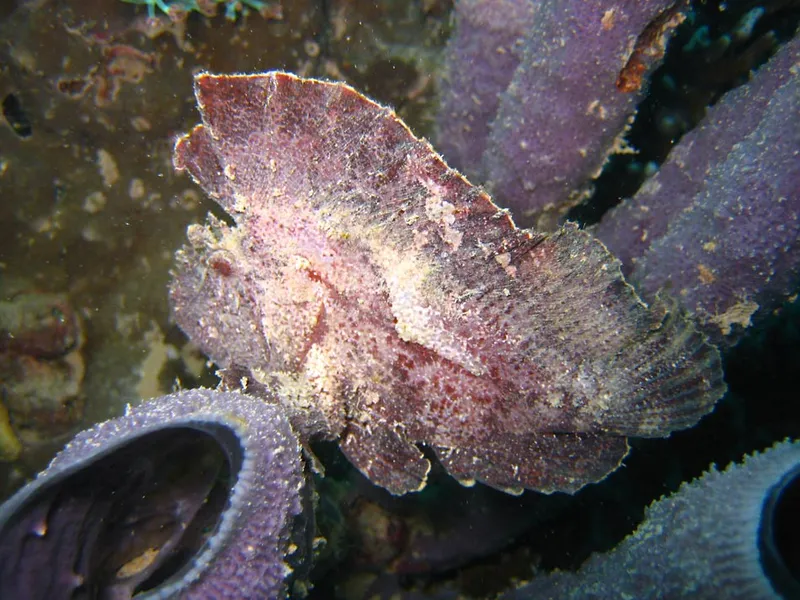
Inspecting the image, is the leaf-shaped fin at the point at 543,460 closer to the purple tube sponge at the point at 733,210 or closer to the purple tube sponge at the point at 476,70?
the purple tube sponge at the point at 733,210

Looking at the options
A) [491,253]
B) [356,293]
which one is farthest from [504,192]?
[356,293]

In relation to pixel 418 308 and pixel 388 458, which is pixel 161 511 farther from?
pixel 418 308

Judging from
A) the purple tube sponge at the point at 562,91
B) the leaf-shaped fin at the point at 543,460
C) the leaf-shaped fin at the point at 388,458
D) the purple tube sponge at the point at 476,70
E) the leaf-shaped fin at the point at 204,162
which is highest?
the purple tube sponge at the point at 476,70

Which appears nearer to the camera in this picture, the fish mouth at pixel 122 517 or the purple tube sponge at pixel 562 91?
the fish mouth at pixel 122 517

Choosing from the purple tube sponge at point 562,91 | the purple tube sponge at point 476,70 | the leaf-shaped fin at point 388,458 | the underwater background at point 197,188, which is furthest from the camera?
the purple tube sponge at point 476,70

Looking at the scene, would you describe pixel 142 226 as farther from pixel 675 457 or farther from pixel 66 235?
pixel 675 457

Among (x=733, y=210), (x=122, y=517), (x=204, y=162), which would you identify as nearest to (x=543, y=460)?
(x=733, y=210)

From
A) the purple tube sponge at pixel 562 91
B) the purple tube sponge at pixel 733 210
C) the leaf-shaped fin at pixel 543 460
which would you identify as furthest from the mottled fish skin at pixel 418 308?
the purple tube sponge at pixel 562 91
